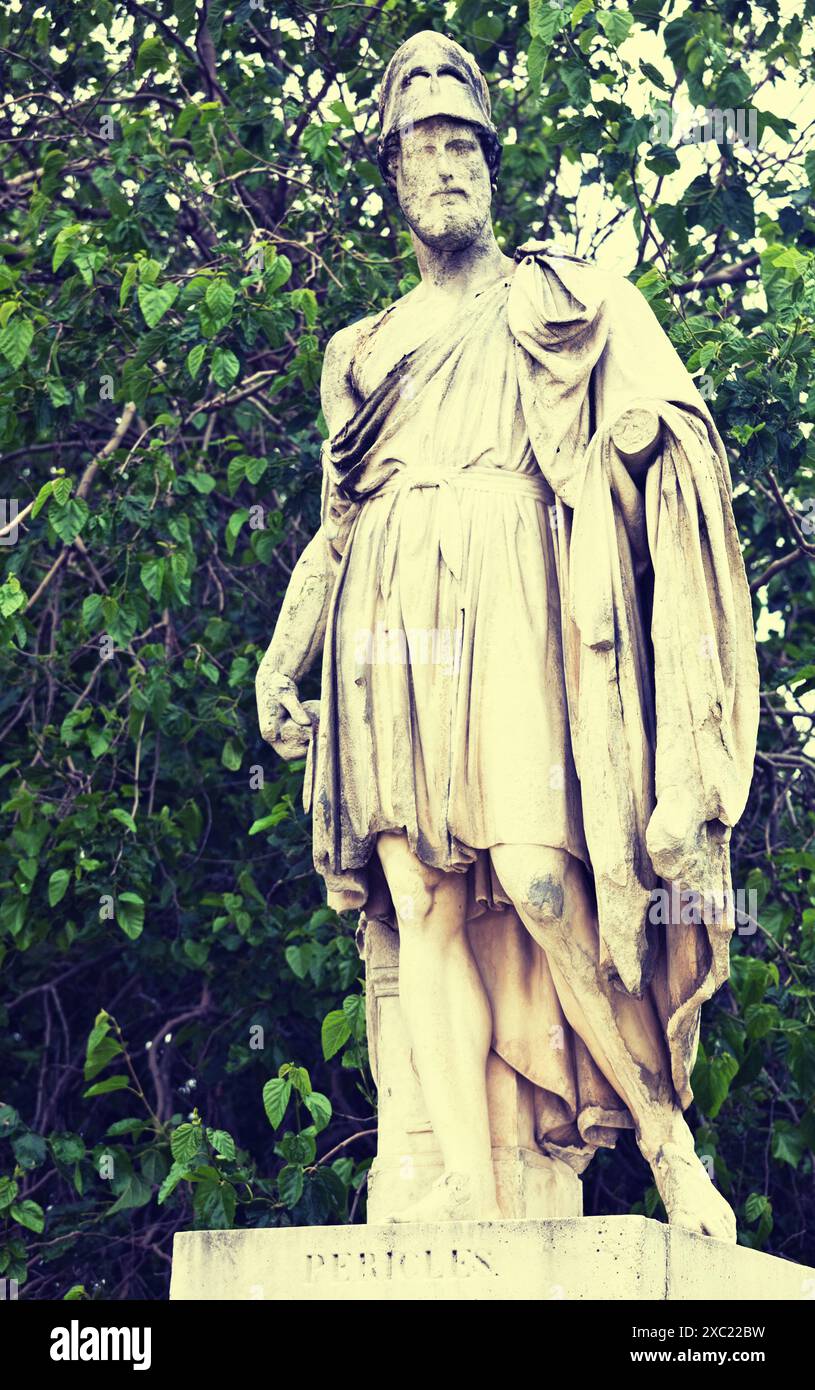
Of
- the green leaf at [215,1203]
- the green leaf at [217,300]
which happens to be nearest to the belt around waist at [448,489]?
the green leaf at [215,1203]

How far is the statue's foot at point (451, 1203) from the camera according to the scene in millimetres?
7684

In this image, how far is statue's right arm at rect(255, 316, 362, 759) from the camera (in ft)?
27.8

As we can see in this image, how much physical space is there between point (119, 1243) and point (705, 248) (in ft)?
18.8

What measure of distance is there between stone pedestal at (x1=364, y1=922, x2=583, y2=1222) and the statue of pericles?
0.08m

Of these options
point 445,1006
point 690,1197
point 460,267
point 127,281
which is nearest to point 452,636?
point 445,1006

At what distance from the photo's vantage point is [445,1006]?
801 centimetres

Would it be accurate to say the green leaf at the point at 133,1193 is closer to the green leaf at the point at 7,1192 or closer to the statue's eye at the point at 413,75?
the green leaf at the point at 7,1192

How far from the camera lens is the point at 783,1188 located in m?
Answer: 12.8

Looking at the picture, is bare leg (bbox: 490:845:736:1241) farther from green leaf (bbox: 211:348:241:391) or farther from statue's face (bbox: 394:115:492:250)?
green leaf (bbox: 211:348:241:391)

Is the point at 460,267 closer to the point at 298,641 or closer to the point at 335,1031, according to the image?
the point at 298,641

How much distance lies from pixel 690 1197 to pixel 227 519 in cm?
704

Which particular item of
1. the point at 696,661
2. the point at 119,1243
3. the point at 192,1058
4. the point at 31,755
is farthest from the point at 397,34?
the point at 696,661

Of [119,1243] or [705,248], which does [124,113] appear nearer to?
[705,248]

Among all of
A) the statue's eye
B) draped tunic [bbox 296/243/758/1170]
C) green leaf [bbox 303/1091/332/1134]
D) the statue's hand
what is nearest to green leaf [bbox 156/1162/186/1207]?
green leaf [bbox 303/1091/332/1134]
